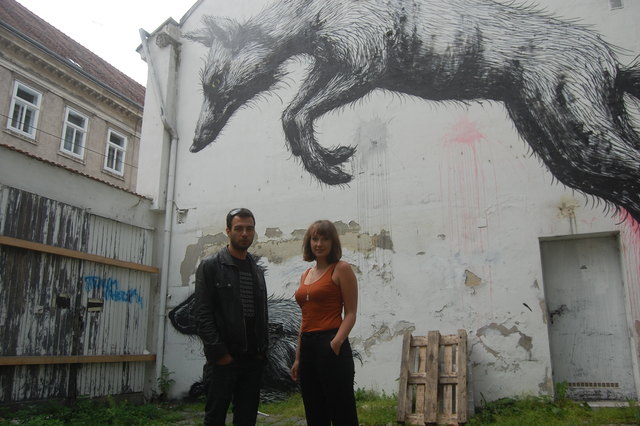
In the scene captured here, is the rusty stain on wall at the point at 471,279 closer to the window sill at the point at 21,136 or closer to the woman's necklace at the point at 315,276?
the woman's necklace at the point at 315,276

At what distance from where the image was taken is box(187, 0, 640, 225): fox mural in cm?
674

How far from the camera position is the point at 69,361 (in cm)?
691

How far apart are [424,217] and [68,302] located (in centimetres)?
514

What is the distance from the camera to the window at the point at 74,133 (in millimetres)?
17016

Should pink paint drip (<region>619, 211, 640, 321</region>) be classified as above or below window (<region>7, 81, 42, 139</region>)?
below

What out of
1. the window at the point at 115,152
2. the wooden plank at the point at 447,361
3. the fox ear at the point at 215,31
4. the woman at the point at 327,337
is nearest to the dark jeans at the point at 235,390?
the woman at the point at 327,337

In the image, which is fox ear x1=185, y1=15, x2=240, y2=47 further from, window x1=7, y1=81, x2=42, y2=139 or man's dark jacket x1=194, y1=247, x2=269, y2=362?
window x1=7, y1=81, x2=42, y2=139

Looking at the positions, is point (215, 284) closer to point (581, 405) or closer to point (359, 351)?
point (359, 351)

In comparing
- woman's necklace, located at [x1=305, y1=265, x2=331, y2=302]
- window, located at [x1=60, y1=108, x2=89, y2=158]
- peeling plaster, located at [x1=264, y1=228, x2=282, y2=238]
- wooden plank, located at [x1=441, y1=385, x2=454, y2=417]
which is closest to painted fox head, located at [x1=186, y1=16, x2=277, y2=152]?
peeling plaster, located at [x1=264, y1=228, x2=282, y2=238]

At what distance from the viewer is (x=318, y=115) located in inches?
334

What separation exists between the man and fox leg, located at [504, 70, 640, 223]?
4877 mm

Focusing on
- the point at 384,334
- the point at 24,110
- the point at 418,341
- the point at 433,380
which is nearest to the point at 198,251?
the point at 384,334

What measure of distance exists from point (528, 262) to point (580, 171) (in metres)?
1.39

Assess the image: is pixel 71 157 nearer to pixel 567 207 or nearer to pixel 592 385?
pixel 567 207
